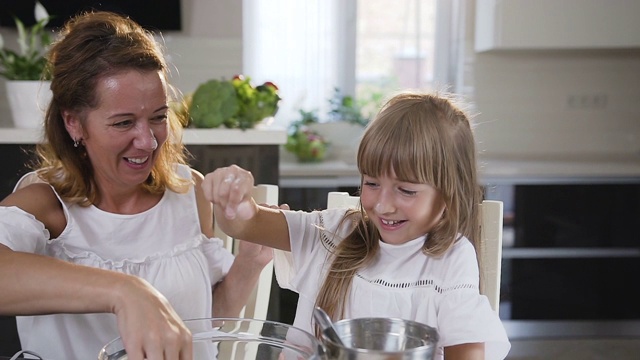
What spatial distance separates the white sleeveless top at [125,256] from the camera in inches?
54.1

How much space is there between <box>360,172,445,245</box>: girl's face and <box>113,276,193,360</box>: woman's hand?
1.20 feet

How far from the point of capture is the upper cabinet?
3.65m

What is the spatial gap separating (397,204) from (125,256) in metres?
0.56

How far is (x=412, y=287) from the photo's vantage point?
1177 millimetres

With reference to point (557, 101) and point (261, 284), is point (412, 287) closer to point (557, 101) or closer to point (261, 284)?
point (261, 284)

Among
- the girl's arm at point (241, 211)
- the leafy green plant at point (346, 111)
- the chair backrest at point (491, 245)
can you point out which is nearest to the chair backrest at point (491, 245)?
the chair backrest at point (491, 245)

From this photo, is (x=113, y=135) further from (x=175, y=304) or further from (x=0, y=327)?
(x=0, y=327)

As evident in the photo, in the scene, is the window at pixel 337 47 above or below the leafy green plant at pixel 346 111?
above

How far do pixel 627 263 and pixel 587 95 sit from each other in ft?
3.15

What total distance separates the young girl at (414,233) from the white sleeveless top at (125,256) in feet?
0.78

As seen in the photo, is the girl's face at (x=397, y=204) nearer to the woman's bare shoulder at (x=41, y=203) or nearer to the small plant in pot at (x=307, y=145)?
the woman's bare shoulder at (x=41, y=203)

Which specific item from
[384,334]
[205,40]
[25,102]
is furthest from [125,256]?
[205,40]

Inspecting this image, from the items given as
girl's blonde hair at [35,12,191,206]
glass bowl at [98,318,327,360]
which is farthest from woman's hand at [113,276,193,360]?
girl's blonde hair at [35,12,191,206]

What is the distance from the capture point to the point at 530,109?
408 centimetres
